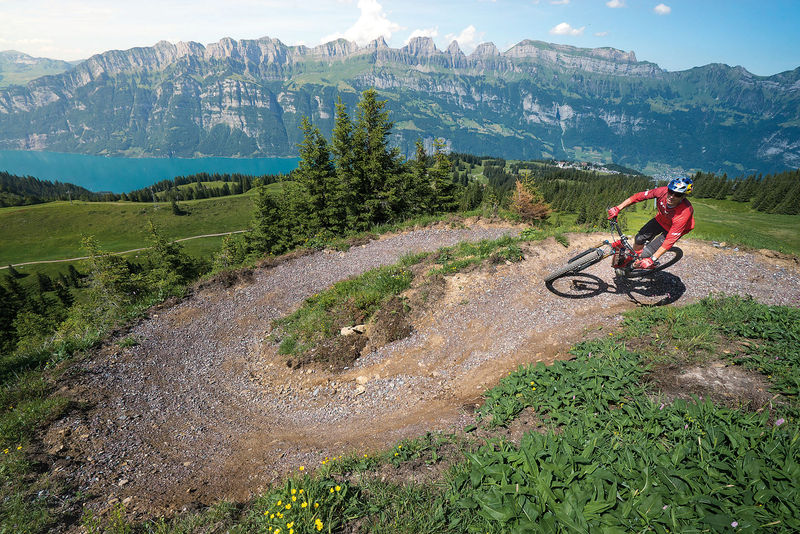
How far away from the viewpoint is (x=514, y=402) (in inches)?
238

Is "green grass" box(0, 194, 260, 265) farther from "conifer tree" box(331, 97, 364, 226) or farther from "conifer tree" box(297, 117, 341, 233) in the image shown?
"conifer tree" box(331, 97, 364, 226)

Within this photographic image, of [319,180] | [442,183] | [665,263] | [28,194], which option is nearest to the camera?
[665,263]

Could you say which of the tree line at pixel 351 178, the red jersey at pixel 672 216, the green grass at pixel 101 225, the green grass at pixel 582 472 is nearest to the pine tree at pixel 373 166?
the tree line at pixel 351 178

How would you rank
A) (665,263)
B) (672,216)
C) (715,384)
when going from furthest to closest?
(665,263)
(672,216)
(715,384)

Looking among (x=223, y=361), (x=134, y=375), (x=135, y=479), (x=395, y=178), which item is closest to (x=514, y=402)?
(x=135, y=479)

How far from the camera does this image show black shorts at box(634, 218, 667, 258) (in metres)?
9.16

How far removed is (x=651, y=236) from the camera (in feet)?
32.1

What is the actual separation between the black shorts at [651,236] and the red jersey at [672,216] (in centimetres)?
32

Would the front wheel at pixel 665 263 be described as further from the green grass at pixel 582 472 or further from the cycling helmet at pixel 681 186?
the green grass at pixel 582 472

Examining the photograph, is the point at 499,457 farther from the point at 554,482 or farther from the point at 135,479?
the point at 135,479

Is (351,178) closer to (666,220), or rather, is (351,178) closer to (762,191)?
(666,220)

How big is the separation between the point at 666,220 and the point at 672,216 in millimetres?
324

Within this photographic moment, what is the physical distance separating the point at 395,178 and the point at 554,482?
82.7ft

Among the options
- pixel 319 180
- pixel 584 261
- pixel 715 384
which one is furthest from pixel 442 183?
pixel 715 384
